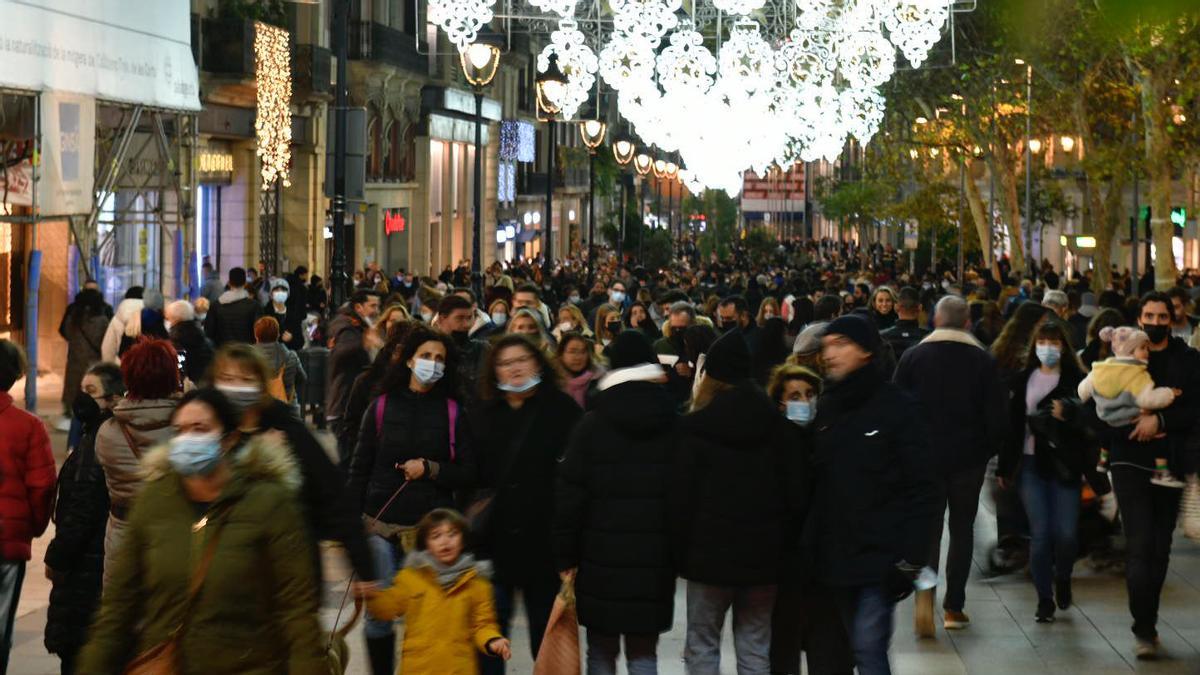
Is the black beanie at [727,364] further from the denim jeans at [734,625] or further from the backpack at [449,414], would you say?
the backpack at [449,414]

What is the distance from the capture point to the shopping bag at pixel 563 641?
753cm

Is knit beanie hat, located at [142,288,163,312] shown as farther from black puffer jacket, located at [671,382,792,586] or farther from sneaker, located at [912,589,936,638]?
black puffer jacket, located at [671,382,792,586]

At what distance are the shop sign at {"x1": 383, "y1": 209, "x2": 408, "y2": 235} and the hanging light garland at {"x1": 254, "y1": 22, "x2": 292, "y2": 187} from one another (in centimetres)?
1768

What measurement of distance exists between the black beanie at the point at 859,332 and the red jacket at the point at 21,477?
10.2 ft

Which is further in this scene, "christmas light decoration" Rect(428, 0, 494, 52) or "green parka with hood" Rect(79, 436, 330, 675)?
"christmas light decoration" Rect(428, 0, 494, 52)

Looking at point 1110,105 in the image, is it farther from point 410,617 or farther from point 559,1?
point 410,617

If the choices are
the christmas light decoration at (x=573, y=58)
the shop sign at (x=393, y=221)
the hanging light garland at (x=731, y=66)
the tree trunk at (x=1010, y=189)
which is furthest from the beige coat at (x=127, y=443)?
the shop sign at (x=393, y=221)

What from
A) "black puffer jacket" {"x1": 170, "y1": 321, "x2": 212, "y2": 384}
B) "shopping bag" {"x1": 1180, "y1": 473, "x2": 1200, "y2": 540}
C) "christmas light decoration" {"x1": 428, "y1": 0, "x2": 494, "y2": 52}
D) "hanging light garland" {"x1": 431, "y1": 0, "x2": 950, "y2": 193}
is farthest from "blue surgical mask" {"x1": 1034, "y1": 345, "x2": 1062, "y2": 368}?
"christmas light decoration" {"x1": 428, "y1": 0, "x2": 494, "y2": 52}

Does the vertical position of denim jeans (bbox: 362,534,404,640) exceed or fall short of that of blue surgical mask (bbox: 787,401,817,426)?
it falls short

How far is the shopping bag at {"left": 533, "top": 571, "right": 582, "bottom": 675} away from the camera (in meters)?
7.53

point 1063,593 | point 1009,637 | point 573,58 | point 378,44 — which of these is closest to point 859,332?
point 1009,637

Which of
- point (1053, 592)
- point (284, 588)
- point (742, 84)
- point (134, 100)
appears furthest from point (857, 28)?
point (284, 588)

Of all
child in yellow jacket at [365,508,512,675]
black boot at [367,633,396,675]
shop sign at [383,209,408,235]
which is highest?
shop sign at [383,209,408,235]

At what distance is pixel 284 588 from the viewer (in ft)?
18.1
